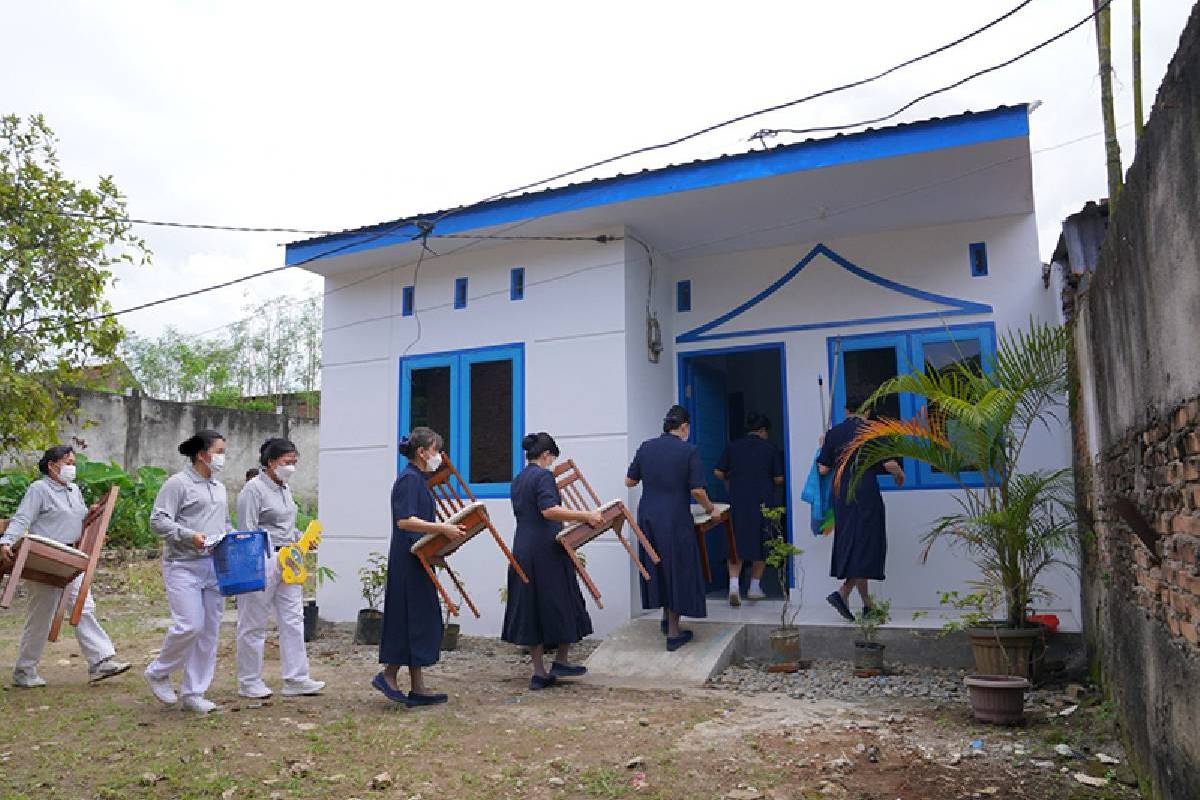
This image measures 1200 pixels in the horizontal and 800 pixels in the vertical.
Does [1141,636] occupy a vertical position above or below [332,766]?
above

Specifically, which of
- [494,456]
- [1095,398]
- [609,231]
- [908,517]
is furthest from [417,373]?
[1095,398]

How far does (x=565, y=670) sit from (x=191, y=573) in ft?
7.93

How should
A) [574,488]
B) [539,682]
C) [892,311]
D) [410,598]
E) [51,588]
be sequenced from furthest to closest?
[892,311]
[574,488]
[51,588]
[539,682]
[410,598]

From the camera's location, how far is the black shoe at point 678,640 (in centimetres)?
619

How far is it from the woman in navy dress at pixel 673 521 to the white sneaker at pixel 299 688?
2326mm

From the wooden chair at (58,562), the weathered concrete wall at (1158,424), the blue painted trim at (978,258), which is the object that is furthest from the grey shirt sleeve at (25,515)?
the blue painted trim at (978,258)

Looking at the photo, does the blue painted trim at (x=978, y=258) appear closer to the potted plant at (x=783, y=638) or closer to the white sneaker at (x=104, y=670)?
the potted plant at (x=783, y=638)

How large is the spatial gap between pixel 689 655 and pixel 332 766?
8.91 feet

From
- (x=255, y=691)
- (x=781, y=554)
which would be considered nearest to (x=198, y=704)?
(x=255, y=691)

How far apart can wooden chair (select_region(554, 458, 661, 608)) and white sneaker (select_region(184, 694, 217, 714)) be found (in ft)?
7.40

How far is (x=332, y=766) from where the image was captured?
4090 millimetres

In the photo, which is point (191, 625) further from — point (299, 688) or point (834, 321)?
point (834, 321)

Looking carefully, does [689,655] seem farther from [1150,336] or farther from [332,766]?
[1150,336]

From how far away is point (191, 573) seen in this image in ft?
17.1
